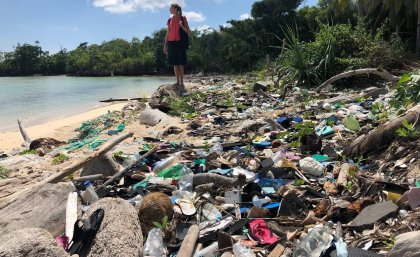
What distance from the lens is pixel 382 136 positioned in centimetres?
363

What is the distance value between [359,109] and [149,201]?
413 cm

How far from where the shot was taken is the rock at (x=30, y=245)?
1939 millimetres

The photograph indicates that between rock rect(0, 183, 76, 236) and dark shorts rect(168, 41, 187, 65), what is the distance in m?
6.30

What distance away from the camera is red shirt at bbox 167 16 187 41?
28.1 feet

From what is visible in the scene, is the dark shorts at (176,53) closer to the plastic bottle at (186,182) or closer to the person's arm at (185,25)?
the person's arm at (185,25)

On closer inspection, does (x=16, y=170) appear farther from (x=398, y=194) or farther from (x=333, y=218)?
(x=398, y=194)

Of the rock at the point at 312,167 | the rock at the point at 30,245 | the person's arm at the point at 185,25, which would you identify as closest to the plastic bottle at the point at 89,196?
the rock at the point at 30,245

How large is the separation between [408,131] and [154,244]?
2400 millimetres

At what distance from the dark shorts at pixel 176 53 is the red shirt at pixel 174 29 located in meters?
0.12

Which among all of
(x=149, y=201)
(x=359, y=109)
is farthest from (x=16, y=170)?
(x=359, y=109)

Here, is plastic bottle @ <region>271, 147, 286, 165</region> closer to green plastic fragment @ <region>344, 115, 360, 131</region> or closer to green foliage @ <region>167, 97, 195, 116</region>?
green plastic fragment @ <region>344, 115, 360, 131</region>

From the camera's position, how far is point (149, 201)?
2730mm

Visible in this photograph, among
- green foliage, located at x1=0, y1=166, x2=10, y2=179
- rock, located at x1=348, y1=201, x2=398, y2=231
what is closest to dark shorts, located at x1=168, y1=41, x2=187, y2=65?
green foliage, located at x1=0, y1=166, x2=10, y2=179

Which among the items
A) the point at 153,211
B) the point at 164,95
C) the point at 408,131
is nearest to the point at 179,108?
the point at 164,95
